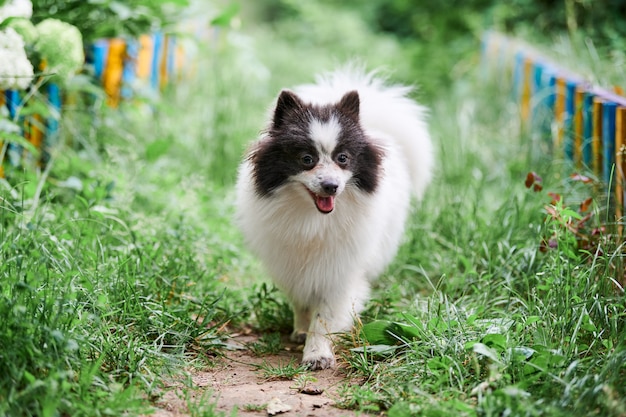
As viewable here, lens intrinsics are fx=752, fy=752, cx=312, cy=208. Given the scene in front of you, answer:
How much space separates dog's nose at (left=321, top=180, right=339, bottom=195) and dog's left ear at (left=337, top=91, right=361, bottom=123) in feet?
1.49

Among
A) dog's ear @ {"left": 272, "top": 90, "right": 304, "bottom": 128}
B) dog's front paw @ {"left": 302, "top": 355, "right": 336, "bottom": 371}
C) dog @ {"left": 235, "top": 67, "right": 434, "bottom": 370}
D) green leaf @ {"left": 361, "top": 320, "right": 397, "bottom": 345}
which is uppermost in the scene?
dog's ear @ {"left": 272, "top": 90, "right": 304, "bottom": 128}

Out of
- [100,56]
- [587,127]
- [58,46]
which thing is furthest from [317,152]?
[100,56]

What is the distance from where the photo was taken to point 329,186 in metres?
3.23

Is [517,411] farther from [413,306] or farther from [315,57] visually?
[315,57]

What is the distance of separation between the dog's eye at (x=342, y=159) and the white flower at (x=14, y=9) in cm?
202

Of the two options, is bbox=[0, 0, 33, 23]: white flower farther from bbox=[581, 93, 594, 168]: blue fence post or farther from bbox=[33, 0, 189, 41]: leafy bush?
bbox=[581, 93, 594, 168]: blue fence post

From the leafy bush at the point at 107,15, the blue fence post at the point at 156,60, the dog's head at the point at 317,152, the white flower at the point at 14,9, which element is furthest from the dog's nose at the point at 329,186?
the blue fence post at the point at 156,60

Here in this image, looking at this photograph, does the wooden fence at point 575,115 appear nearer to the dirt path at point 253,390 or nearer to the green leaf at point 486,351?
the green leaf at point 486,351

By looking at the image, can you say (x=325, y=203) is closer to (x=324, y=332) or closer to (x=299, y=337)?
(x=324, y=332)

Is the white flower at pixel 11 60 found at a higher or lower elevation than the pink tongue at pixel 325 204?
higher

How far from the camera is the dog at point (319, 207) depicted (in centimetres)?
337

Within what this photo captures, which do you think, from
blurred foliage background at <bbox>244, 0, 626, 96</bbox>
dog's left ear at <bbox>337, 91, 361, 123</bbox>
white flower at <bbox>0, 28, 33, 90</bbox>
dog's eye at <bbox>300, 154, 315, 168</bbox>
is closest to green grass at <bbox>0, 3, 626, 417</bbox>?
white flower at <bbox>0, 28, 33, 90</bbox>

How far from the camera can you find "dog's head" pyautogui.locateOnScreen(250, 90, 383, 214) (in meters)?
3.33

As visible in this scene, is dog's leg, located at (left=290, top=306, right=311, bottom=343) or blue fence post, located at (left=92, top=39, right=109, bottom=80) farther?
blue fence post, located at (left=92, top=39, right=109, bottom=80)
